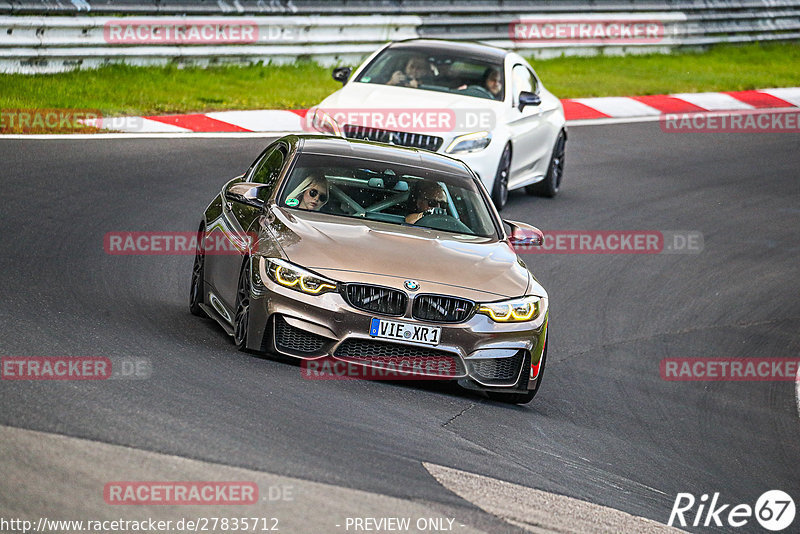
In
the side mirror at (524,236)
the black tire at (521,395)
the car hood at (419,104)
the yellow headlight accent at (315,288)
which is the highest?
the yellow headlight accent at (315,288)

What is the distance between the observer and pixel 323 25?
71.5ft

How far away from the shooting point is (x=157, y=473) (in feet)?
19.1

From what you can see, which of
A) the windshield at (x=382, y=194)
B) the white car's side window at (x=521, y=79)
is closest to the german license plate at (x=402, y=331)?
the windshield at (x=382, y=194)

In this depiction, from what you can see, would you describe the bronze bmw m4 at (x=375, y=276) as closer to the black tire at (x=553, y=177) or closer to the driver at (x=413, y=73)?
the driver at (x=413, y=73)

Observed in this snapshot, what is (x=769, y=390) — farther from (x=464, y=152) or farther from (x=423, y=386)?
(x=464, y=152)

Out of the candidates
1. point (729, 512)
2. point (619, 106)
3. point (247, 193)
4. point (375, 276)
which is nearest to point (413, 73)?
point (247, 193)

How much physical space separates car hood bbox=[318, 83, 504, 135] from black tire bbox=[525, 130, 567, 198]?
163 cm

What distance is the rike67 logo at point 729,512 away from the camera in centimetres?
703

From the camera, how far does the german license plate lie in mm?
8156

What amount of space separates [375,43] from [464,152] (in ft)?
29.6

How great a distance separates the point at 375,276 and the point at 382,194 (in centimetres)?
142

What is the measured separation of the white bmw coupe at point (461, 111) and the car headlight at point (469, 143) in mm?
11

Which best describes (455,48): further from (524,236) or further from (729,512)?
(729,512)

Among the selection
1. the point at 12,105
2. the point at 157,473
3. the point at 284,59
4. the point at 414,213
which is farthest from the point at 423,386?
the point at 284,59
